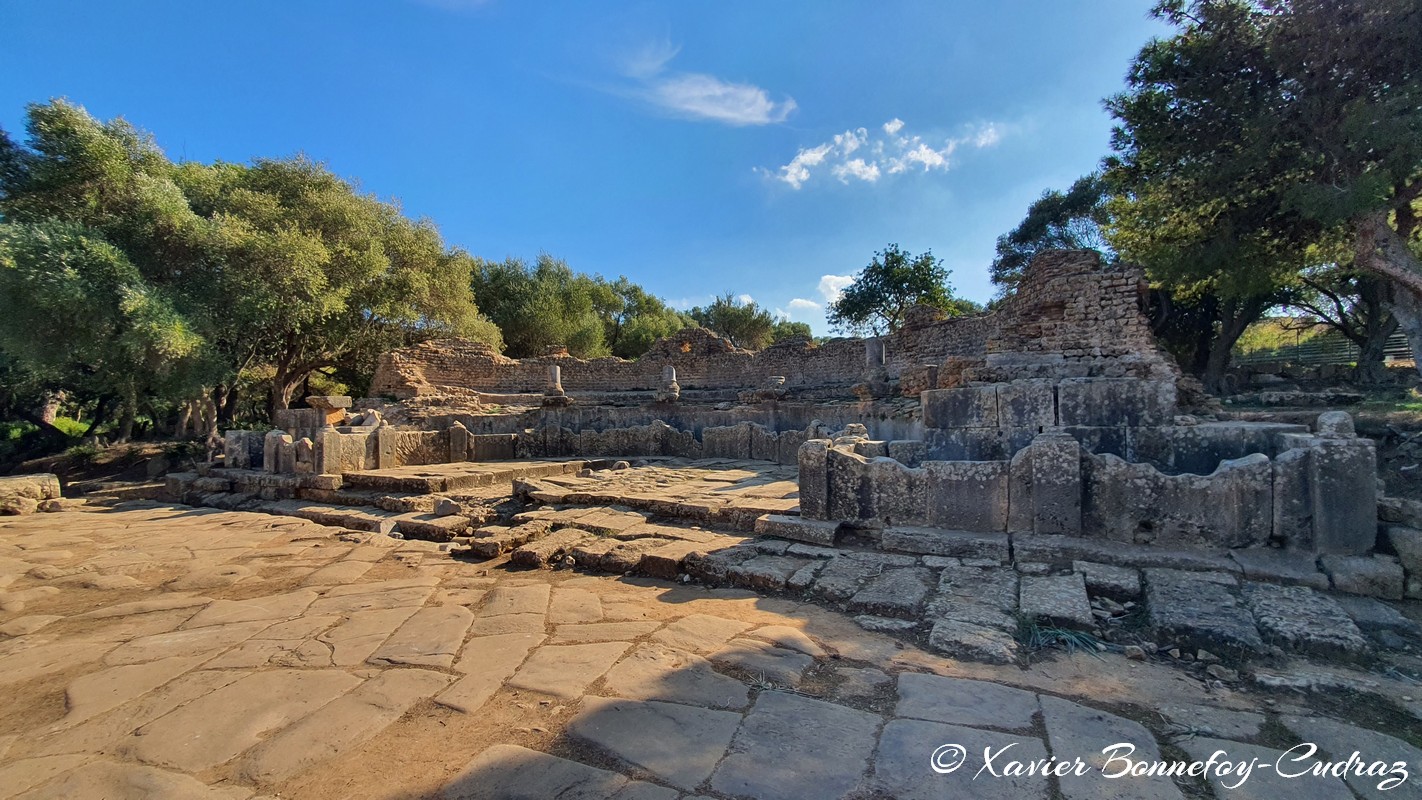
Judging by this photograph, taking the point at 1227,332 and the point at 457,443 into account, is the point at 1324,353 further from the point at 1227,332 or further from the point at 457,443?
the point at 457,443

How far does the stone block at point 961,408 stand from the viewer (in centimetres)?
525

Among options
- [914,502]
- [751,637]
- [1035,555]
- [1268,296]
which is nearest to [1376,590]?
[1035,555]

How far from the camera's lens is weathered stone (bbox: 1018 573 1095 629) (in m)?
2.99

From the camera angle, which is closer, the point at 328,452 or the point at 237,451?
the point at 328,452

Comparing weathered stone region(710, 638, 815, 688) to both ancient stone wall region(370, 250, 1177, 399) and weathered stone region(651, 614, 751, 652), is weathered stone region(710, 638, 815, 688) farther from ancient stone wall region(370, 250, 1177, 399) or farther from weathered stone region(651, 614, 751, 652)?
ancient stone wall region(370, 250, 1177, 399)

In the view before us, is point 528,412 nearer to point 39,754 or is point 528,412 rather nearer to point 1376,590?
point 39,754

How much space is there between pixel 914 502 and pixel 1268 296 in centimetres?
2282

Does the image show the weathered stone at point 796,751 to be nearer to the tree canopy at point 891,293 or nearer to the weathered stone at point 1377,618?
the weathered stone at point 1377,618

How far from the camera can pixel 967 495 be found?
432cm

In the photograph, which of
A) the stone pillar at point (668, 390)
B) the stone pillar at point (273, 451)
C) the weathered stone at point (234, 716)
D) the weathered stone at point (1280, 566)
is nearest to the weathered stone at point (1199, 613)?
the weathered stone at point (1280, 566)

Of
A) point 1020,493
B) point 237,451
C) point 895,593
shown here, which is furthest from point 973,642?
point 237,451

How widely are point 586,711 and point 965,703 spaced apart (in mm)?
1503

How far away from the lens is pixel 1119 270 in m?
10.6

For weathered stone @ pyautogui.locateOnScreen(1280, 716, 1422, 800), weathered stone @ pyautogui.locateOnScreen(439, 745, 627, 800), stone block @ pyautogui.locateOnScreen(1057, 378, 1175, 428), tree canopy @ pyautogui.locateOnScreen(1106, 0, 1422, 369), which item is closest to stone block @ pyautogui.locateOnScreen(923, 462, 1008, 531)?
stone block @ pyautogui.locateOnScreen(1057, 378, 1175, 428)
